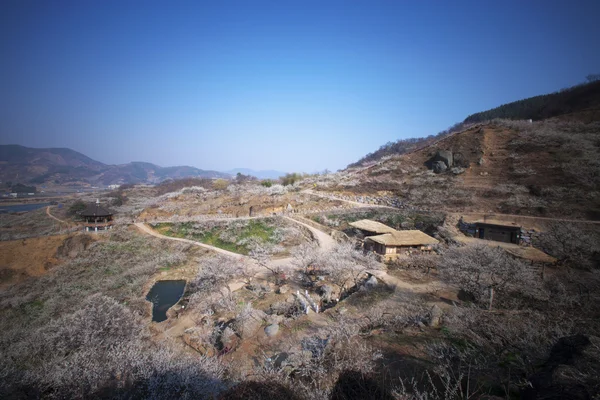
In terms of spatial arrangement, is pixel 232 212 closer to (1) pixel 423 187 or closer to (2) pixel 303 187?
(2) pixel 303 187

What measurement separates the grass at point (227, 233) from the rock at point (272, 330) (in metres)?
16.5

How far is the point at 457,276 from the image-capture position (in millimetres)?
12984

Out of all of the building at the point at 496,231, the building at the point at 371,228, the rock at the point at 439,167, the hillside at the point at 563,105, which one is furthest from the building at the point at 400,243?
the hillside at the point at 563,105

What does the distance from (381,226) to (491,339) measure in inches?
740

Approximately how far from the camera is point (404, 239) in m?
22.2

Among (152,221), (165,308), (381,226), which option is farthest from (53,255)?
(381,226)

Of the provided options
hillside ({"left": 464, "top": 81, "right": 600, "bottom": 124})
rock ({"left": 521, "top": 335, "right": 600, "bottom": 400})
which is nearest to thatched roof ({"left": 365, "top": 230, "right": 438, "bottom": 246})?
rock ({"left": 521, "top": 335, "right": 600, "bottom": 400})

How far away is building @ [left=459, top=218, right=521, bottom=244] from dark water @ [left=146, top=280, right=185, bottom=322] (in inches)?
1089

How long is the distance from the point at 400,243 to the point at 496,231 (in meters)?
9.51

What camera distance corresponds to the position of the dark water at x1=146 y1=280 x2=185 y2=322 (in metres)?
18.9

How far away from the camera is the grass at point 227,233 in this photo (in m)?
30.6

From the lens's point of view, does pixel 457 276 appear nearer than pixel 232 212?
Yes

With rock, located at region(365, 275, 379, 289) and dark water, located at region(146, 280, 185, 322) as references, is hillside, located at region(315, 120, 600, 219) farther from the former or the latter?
dark water, located at region(146, 280, 185, 322)

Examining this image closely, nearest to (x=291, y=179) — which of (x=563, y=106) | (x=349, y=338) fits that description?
(x=349, y=338)
